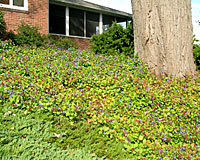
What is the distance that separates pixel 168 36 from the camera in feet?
19.1

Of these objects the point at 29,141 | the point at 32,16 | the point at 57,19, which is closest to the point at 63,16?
the point at 57,19

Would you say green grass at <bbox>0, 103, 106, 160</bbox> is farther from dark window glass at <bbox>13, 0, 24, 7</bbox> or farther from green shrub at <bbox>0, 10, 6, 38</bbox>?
dark window glass at <bbox>13, 0, 24, 7</bbox>

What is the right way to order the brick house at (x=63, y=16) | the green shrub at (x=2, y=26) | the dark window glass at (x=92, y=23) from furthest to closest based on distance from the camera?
1. the dark window glass at (x=92, y=23)
2. the brick house at (x=63, y=16)
3. the green shrub at (x=2, y=26)

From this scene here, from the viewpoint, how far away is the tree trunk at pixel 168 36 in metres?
5.80

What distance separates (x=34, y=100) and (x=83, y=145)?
49.6 inches

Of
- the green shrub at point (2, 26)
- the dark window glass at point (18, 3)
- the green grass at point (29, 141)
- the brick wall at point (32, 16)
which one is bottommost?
the green grass at point (29, 141)

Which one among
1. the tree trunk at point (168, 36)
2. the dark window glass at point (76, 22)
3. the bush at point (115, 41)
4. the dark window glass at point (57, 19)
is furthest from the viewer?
the dark window glass at point (76, 22)

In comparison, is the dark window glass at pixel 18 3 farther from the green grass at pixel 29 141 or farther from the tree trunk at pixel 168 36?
the green grass at pixel 29 141

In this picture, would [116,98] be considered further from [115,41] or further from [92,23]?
[92,23]

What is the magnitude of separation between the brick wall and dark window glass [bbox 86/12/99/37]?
4252 millimetres

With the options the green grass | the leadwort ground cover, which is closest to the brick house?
the leadwort ground cover

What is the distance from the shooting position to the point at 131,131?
3.83 meters

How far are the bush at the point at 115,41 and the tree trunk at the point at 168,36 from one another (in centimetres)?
274

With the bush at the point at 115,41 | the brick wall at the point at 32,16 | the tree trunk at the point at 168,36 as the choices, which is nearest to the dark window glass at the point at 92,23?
the brick wall at the point at 32,16
